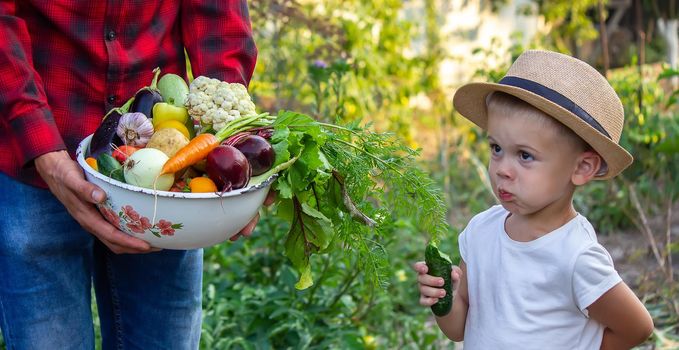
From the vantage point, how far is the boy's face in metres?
2.17

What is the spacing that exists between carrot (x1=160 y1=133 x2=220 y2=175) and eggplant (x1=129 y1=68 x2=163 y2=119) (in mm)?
200

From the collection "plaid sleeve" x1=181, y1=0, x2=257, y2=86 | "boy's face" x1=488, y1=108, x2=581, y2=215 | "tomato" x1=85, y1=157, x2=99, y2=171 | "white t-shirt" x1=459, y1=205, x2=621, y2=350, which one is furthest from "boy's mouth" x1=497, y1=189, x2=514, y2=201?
"tomato" x1=85, y1=157, x2=99, y2=171

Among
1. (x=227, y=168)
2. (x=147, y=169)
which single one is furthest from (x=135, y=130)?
(x=227, y=168)

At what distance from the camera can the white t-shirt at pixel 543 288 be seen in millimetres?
2154

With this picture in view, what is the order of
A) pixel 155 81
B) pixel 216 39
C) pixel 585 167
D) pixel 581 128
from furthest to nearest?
pixel 216 39 < pixel 155 81 < pixel 585 167 < pixel 581 128

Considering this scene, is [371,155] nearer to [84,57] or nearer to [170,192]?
[170,192]

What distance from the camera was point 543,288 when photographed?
2217 mm

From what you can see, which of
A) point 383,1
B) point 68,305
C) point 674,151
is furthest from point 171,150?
point 383,1

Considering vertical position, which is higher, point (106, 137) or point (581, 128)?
point (581, 128)

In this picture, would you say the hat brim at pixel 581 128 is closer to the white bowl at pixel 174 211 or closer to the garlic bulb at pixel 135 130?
the white bowl at pixel 174 211

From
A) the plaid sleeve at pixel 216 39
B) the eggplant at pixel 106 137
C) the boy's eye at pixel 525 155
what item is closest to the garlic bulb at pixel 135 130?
the eggplant at pixel 106 137

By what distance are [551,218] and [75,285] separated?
123 centimetres

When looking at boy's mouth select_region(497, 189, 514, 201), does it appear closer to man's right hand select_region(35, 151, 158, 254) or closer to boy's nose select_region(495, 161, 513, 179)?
boy's nose select_region(495, 161, 513, 179)

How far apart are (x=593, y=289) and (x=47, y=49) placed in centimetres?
146
